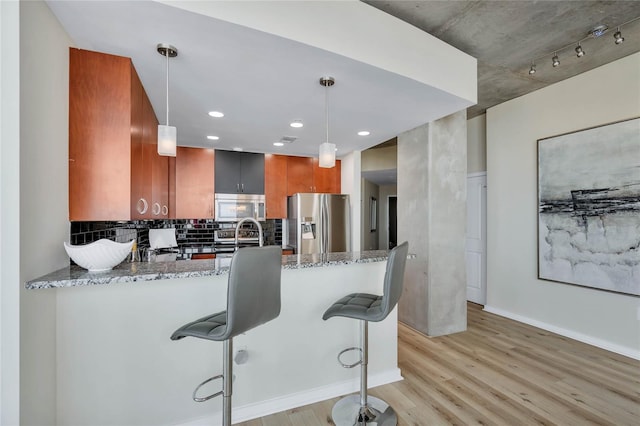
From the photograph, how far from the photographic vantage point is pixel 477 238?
4.52 metres

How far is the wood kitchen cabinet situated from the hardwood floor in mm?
3093

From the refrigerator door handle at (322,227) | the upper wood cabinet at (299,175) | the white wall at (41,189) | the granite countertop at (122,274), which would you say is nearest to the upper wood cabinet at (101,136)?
the white wall at (41,189)

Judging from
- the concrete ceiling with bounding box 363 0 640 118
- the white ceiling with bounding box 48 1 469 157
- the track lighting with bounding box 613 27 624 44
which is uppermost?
the concrete ceiling with bounding box 363 0 640 118

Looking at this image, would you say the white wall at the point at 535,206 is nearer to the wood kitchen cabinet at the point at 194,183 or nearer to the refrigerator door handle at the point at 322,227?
the refrigerator door handle at the point at 322,227

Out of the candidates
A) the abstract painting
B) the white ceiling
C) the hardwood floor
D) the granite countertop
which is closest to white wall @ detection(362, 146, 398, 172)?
the white ceiling

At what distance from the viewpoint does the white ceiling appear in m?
1.55

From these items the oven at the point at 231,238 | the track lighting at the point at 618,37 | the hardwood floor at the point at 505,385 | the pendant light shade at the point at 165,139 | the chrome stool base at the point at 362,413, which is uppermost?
the track lighting at the point at 618,37

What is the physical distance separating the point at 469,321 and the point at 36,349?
409 cm

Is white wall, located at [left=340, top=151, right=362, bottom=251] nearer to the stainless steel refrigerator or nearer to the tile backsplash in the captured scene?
the stainless steel refrigerator

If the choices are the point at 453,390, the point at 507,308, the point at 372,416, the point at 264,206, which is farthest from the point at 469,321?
the point at 264,206

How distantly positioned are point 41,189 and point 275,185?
339cm

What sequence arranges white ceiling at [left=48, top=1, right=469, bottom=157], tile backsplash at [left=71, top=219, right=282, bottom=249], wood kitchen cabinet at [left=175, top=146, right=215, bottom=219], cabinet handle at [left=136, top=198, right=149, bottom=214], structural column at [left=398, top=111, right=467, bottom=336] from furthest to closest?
wood kitchen cabinet at [left=175, top=146, right=215, bottom=219]
structural column at [left=398, top=111, right=467, bottom=336]
tile backsplash at [left=71, top=219, right=282, bottom=249]
cabinet handle at [left=136, top=198, right=149, bottom=214]
white ceiling at [left=48, top=1, right=469, bottom=157]

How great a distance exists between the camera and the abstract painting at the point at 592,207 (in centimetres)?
280
